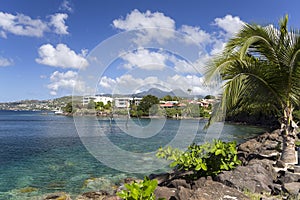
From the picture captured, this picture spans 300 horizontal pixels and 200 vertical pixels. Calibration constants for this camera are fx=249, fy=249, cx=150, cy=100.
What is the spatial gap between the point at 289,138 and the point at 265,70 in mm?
2132

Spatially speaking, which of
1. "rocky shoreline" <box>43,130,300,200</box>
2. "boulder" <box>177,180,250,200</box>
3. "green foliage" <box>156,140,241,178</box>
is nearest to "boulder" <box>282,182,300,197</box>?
"rocky shoreline" <box>43,130,300,200</box>

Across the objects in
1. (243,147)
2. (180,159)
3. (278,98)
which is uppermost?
(278,98)

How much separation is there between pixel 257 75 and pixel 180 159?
325cm

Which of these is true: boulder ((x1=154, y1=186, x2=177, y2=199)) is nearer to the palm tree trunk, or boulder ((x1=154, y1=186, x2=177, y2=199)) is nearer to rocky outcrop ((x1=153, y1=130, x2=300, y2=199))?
rocky outcrop ((x1=153, y1=130, x2=300, y2=199))

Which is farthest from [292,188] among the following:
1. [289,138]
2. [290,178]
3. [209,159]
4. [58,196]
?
[58,196]

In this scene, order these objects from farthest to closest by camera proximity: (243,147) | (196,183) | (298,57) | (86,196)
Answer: (243,147)
(86,196)
(298,57)
(196,183)

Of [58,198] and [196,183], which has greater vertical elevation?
[196,183]

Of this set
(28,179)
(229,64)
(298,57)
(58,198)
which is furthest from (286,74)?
(28,179)

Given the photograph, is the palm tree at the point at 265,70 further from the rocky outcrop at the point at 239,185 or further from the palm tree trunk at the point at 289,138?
the rocky outcrop at the point at 239,185

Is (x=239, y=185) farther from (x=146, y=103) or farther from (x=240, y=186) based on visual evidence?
(x=146, y=103)

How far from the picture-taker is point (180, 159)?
17.5 feet

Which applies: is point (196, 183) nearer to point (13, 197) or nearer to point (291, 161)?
point (291, 161)

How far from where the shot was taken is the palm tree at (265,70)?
6414mm

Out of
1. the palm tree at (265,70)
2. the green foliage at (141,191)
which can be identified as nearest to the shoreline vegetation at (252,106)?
the palm tree at (265,70)
